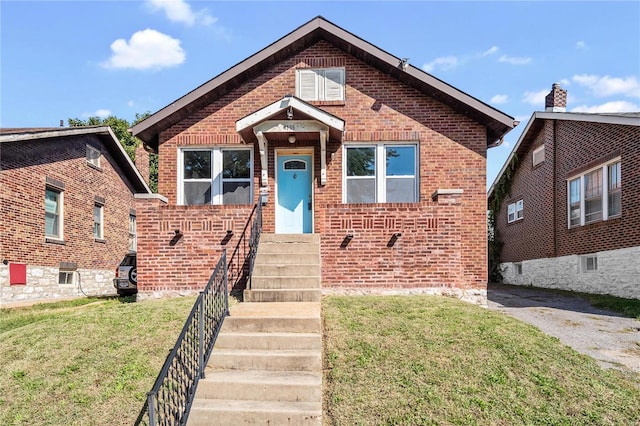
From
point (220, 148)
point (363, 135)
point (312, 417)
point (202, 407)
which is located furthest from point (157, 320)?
point (363, 135)

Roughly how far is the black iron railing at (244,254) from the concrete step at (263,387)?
13.8ft

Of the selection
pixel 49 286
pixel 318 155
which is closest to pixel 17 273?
pixel 49 286

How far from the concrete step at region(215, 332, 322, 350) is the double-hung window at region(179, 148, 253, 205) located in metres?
5.11

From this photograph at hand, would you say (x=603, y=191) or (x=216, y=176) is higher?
(x=216, y=176)

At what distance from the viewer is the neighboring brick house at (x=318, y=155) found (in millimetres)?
9789

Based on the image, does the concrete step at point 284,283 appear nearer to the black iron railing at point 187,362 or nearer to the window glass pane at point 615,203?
the black iron railing at point 187,362

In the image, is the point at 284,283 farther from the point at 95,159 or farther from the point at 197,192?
the point at 95,159

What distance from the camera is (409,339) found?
6.42 m

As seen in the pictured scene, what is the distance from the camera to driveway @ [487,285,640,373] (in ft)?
23.0

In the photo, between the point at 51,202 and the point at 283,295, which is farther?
the point at 51,202

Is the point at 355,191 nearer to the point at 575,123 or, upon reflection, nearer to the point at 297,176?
the point at 297,176

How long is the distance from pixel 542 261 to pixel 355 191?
10.3 metres

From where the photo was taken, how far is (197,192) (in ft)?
36.0

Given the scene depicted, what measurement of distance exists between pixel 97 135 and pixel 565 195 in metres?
17.3
